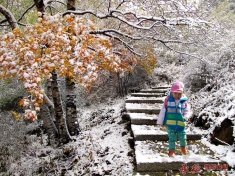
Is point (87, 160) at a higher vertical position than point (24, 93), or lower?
lower

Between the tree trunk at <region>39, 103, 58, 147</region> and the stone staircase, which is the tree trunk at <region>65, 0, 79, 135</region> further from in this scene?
the stone staircase

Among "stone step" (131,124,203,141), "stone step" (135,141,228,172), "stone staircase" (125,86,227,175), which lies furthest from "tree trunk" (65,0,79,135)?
"stone step" (135,141,228,172)

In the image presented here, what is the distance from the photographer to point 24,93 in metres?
11.6

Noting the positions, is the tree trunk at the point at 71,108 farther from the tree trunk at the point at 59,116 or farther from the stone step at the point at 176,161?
the stone step at the point at 176,161

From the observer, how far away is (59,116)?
6.52 m

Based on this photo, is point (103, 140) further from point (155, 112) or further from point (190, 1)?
point (190, 1)

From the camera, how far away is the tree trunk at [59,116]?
6.34 metres

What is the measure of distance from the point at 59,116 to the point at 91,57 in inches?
123

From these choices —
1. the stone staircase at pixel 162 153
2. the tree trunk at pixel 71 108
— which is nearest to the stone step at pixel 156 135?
the stone staircase at pixel 162 153

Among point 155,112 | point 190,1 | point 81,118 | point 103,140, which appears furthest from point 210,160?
point 81,118

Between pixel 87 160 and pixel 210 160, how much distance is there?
3.04m

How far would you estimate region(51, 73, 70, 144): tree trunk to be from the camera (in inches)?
250

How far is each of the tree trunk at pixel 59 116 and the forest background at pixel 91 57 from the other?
0.03m

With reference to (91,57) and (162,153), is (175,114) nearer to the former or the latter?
(162,153)
